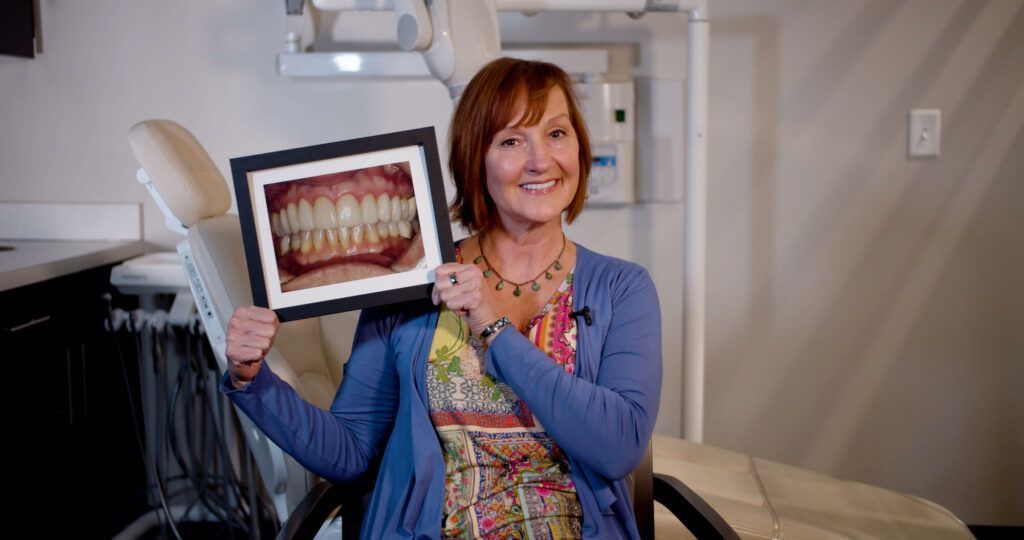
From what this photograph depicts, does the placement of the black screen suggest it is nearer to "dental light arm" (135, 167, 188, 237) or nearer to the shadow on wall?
"dental light arm" (135, 167, 188, 237)

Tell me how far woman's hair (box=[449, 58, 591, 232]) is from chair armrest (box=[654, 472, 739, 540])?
1.65 feet

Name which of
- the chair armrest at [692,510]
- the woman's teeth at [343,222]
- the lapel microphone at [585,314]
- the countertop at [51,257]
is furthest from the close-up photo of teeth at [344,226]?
the countertop at [51,257]

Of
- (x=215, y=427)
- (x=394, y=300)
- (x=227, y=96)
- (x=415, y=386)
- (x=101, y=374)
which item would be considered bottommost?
(x=215, y=427)

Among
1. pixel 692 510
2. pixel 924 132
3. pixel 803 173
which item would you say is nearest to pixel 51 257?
pixel 692 510

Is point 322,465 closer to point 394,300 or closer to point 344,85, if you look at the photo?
point 394,300

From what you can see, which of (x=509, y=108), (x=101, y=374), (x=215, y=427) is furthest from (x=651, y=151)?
(x=101, y=374)

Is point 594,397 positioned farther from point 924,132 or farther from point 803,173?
point 924,132

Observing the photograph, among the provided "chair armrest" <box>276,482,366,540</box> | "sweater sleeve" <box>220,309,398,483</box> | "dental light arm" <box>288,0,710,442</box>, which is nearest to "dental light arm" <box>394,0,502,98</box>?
"dental light arm" <box>288,0,710,442</box>

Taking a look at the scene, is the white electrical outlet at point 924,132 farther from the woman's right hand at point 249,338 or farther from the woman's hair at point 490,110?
the woman's right hand at point 249,338

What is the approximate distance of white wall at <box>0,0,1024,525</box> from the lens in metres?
2.20

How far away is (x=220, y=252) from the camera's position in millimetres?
1376

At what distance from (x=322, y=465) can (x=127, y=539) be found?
129cm

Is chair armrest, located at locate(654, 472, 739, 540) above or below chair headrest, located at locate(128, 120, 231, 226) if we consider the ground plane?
below

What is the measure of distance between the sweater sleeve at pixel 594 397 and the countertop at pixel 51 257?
47.2 inches
